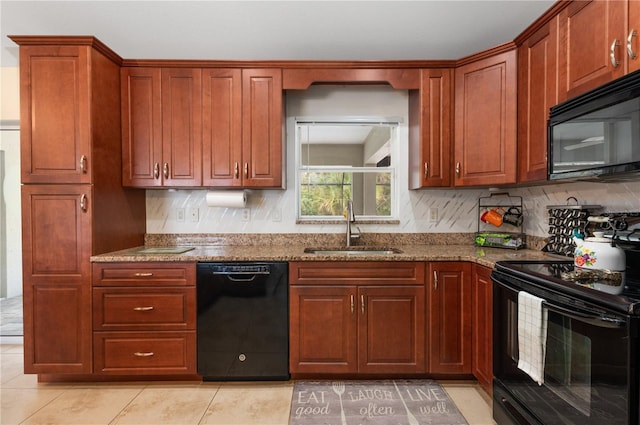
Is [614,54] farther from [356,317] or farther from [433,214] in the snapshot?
[356,317]

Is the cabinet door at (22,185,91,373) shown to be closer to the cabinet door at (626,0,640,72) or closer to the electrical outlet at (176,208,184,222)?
the electrical outlet at (176,208,184,222)

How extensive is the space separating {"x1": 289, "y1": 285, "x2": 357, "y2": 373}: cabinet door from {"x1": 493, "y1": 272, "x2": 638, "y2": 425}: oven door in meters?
0.91

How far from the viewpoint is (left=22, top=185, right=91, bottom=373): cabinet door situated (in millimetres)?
2279

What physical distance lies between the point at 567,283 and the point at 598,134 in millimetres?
691

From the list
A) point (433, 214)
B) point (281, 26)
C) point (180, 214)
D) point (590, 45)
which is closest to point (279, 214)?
point (180, 214)

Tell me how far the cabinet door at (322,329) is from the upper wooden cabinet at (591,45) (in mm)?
1746

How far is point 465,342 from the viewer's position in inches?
92.0

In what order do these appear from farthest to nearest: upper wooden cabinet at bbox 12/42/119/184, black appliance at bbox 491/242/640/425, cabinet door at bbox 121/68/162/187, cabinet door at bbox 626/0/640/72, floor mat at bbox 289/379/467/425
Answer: cabinet door at bbox 121/68/162/187
upper wooden cabinet at bbox 12/42/119/184
floor mat at bbox 289/379/467/425
cabinet door at bbox 626/0/640/72
black appliance at bbox 491/242/640/425

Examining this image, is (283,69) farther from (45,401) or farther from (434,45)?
(45,401)

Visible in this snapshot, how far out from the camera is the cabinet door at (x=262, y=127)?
261 cm

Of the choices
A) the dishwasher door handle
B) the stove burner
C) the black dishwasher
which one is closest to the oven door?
the stove burner

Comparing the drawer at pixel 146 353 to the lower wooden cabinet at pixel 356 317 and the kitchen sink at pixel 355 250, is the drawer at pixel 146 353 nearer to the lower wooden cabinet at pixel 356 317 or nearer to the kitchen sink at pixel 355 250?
the lower wooden cabinet at pixel 356 317

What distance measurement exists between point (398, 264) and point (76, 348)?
7.34 ft

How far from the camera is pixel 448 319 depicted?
234cm
